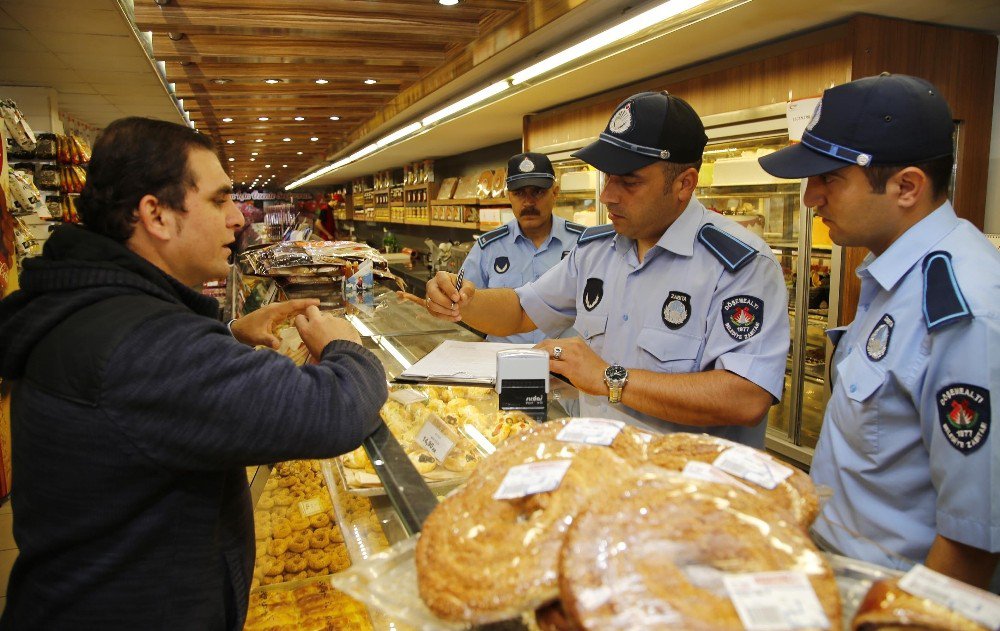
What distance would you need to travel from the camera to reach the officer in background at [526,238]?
380cm

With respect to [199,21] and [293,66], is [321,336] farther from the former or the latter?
[293,66]

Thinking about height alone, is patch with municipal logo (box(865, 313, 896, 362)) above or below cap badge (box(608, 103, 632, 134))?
below

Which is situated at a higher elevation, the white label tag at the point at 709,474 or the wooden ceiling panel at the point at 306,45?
the wooden ceiling panel at the point at 306,45

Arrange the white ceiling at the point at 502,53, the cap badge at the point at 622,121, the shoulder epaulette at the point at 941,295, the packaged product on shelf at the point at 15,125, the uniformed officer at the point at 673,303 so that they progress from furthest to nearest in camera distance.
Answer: the packaged product on shelf at the point at 15,125 < the white ceiling at the point at 502,53 < the cap badge at the point at 622,121 < the uniformed officer at the point at 673,303 < the shoulder epaulette at the point at 941,295

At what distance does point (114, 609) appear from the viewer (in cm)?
123

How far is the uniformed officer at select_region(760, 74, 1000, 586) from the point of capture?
117cm

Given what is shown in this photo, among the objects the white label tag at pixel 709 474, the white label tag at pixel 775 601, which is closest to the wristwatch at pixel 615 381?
the white label tag at pixel 709 474

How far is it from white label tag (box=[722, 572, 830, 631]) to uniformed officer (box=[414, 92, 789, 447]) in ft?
3.77

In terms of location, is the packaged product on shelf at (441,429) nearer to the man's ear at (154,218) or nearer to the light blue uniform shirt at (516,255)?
the man's ear at (154,218)

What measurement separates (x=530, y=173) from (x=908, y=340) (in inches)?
105

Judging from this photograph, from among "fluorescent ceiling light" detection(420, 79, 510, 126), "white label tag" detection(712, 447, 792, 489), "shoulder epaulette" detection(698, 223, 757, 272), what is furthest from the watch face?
"fluorescent ceiling light" detection(420, 79, 510, 126)

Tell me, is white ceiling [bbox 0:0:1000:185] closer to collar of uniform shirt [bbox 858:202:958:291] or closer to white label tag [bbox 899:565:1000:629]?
collar of uniform shirt [bbox 858:202:958:291]

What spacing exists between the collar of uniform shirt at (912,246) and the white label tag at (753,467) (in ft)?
2.46

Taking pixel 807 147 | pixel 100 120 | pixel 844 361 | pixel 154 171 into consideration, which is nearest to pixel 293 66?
pixel 154 171
